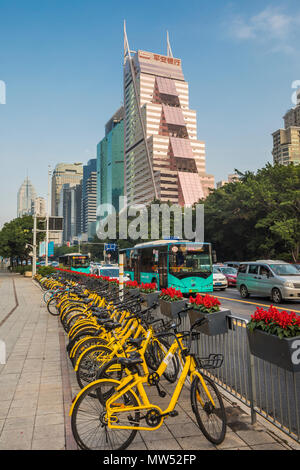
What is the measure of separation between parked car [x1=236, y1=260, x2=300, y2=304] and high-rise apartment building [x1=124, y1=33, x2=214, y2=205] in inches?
5068

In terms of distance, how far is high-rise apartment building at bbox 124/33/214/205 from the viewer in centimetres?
15425

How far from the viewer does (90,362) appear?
514 cm

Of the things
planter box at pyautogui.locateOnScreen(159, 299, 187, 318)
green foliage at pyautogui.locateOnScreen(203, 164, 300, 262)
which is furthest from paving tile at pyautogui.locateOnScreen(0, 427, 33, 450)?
green foliage at pyautogui.locateOnScreen(203, 164, 300, 262)

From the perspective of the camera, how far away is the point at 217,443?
144 inches

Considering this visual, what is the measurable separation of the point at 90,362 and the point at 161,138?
163 metres

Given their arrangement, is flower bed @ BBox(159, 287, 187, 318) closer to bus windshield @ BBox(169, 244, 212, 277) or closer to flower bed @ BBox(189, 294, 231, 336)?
flower bed @ BBox(189, 294, 231, 336)

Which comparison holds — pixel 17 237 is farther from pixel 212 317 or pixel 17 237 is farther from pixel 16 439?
pixel 16 439

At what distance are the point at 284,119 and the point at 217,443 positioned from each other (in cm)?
18550

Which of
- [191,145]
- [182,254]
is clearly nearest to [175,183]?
[191,145]

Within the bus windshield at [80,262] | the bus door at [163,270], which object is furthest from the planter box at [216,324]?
the bus windshield at [80,262]

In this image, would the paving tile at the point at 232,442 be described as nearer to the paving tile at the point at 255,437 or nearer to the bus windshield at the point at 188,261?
the paving tile at the point at 255,437

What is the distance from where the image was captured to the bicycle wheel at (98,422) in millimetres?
3541

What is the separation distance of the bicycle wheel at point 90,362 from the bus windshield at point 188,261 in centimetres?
1350
